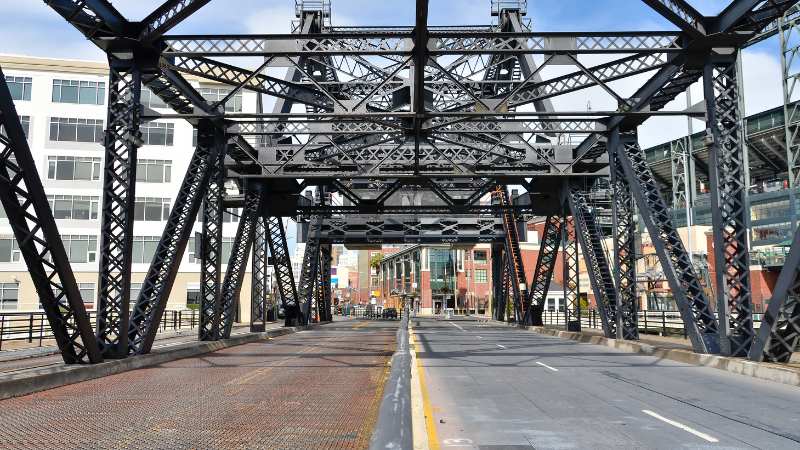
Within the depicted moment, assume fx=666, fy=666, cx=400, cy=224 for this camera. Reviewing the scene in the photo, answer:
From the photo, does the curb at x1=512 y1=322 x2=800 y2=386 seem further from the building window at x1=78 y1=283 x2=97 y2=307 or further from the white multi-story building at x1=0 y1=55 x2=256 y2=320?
the building window at x1=78 y1=283 x2=97 y2=307

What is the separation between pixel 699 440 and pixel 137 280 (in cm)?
4819

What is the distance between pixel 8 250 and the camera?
1885 inches

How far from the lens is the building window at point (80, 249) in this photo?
49.3m

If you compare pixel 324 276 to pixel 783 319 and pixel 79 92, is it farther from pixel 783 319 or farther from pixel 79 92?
pixel 783 319

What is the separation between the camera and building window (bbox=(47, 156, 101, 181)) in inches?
1925

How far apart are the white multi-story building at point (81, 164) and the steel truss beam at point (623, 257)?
33.7m

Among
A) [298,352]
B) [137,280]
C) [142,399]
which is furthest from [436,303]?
[142,399]

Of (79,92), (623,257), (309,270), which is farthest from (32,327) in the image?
(79,92)

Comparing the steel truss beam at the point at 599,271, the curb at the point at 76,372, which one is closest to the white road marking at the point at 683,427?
the curb at the point at 76,372

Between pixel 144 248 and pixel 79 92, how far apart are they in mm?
12445

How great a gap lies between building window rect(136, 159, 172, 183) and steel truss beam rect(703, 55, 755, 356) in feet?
143

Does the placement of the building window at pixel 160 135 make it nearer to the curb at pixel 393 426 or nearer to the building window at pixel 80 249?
the building window at pixel 80 249

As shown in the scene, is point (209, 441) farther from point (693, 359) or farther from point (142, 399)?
point (693, 359)

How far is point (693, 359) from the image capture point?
53.2 ft
